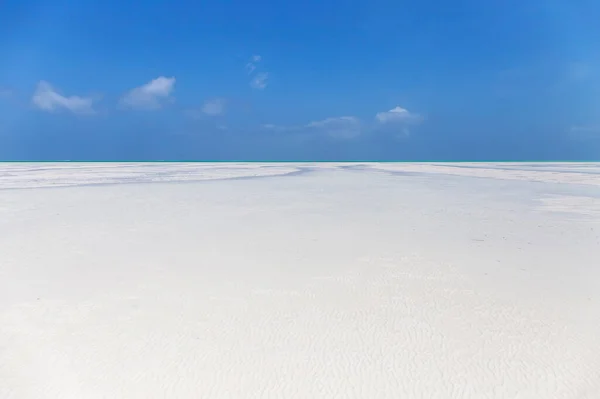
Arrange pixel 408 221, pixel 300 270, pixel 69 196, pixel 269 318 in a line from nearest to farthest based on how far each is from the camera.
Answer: pixel 269 318 < pixel 300 270 < pixel 408 221 < pixel 69 196

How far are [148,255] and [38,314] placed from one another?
241cm

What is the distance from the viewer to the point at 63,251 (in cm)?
692

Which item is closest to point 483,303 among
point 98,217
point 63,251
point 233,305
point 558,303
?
point 558,303

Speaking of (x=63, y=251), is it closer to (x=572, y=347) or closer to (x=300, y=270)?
(x=300, y=270)

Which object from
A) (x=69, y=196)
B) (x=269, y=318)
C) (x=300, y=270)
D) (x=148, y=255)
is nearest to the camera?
(x=269, y=318)

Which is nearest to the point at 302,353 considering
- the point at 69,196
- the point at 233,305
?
the point at 233,305

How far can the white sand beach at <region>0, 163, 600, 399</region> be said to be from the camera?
3137mm

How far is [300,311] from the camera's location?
4.44 meters

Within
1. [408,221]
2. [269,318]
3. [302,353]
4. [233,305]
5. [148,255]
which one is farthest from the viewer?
[408,221]

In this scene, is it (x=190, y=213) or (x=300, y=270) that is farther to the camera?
(x=190, y=213)

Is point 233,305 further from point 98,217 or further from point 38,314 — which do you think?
point 98,217

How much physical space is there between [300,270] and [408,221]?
4.81 m

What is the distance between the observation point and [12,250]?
6973mm

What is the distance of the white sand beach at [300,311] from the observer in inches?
123
